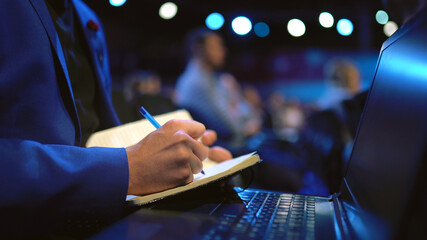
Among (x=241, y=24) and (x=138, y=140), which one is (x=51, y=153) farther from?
(x=241, y=24)

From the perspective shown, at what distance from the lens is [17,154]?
49 cm

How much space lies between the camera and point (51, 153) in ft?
1.69

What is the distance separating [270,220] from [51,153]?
14.3 inches

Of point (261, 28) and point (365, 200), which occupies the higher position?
point (261, 28)

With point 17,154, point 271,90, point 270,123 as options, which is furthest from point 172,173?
point 271,90

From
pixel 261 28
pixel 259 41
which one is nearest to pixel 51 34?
pixel 261 28

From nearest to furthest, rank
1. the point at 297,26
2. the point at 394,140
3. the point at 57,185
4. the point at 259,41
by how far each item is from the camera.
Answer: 1. the point at 394,140
2. the point at 57,185
3. the point at 297,26
4. the point at 259,41

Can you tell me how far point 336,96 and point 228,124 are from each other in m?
1.01

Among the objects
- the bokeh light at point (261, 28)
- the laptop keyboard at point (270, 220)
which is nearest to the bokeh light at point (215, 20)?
the bokeh light at point (261, 28)

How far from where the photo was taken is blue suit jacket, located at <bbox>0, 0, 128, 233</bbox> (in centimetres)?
48

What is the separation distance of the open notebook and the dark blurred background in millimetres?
4303

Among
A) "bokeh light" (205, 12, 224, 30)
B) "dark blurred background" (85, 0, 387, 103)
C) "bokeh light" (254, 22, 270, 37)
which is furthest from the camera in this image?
"dark blurred background" (85, 0, 387, 103)

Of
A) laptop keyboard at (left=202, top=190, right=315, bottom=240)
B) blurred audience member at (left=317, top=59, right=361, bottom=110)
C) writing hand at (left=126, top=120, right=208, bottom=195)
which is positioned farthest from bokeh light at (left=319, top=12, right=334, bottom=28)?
writing hand at (left=126, top=120, right=208, bottom=195)

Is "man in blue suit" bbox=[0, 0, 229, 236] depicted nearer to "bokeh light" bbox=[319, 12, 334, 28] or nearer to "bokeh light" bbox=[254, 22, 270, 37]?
"bokeh light" bbox=[319, 12, 334, 28]
